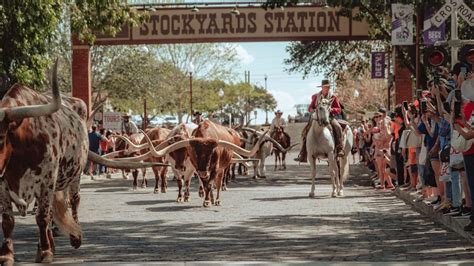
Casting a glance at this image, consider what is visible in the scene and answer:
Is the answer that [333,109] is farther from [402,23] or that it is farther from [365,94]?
[365,94]

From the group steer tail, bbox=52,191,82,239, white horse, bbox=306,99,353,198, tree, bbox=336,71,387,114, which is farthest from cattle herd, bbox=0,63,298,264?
tree, bbox=336,71,387,114

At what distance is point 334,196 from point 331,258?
34.9ft

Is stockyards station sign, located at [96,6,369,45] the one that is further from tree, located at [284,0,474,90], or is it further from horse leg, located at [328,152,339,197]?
horse leg, located at [328,152,339,197]

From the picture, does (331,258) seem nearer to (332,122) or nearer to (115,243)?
(115,243)

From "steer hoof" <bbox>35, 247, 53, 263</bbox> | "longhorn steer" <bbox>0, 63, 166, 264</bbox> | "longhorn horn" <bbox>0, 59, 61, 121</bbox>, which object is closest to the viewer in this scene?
"longhorn horn" <bbox>0, 59, 61, 121</bbox>

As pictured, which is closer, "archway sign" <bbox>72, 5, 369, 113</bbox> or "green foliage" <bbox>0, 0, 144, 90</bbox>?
"green foliage" <bbox>0, 0, 144, 90</bbox>

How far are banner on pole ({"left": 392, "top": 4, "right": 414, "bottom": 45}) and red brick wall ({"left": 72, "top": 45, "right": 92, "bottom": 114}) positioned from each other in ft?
47.0

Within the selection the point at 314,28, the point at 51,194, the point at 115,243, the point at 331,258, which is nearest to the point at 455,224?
the point at 331,258

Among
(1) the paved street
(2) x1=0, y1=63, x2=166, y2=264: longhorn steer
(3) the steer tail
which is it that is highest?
(2) x1=0, y1=63, x2=166, y2=264: longhorn steer

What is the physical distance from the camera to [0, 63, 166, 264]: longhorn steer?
9.04 meters

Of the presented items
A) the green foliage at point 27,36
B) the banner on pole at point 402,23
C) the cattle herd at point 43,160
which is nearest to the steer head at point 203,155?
the green foliage at point 27,36

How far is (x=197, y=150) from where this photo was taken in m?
17.5

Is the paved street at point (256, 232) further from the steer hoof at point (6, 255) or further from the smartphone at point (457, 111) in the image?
the smartphone at point (457, 111)

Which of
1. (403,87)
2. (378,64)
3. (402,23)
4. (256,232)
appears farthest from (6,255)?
(378,64)
